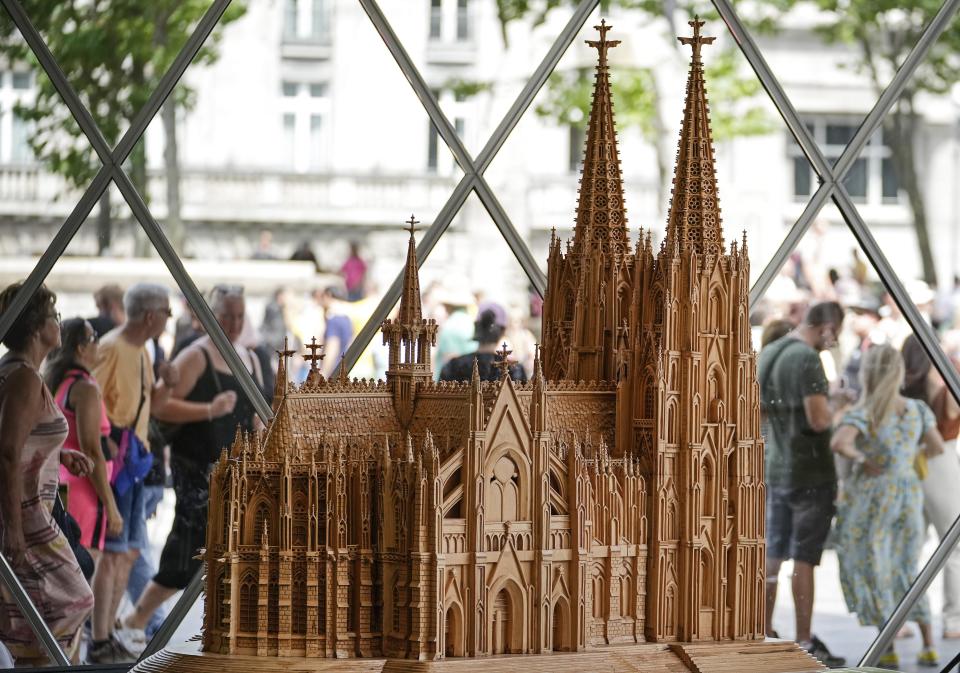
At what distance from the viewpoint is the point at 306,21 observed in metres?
12.4

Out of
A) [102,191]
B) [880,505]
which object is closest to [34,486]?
[102,191]

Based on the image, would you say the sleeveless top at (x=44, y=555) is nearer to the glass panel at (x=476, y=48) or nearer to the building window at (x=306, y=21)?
the building window at (x=306, y=21)

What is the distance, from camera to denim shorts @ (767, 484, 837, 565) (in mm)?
12922

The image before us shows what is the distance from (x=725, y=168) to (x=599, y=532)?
475cm

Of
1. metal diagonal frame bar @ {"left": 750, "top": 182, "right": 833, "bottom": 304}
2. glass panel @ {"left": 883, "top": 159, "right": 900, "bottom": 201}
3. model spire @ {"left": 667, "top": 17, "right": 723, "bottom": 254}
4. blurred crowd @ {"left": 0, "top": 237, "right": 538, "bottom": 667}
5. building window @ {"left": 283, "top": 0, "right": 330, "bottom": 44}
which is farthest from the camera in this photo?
glass panel @ {"left": 883, "top": 159, "right": 900, "bottom": 201}

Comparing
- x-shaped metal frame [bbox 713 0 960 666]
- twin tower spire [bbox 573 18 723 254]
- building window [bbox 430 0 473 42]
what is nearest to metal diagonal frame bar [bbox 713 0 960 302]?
x-shaped metal frame [bbox 713 0 960 666]

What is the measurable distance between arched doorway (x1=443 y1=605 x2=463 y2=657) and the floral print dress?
511cm

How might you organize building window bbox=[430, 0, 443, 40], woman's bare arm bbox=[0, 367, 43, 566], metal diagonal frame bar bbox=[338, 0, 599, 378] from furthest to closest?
1. building window bbox=[430, 0, 443, 40]
2. metal diagonal frame bar bbox=[338, 0, 599, 378]
3. woman's bare arm bbox=[0, 367, 43, 566]

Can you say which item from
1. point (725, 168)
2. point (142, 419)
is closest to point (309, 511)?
point (142, 419)

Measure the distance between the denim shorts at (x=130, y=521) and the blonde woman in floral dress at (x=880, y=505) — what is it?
18.2ft

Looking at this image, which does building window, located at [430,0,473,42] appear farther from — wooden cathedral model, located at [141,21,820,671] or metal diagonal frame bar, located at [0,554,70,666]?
metal diagonal frame bar, located at [0,554,70,666]

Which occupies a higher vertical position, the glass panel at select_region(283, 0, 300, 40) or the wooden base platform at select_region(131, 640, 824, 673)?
the glass panel at select_region(283, 0, 300, 40)

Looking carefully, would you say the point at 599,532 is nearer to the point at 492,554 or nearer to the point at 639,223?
the point at 492,554

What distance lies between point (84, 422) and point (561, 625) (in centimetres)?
447
